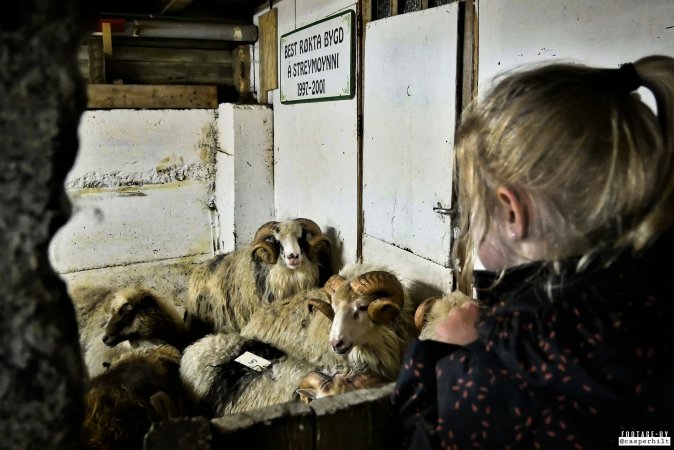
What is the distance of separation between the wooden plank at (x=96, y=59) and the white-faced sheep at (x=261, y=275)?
2.58 m

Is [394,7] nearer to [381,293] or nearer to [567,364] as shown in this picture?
[381,293]

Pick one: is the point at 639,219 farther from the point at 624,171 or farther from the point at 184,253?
the point at 184,253

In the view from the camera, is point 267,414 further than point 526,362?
Yes

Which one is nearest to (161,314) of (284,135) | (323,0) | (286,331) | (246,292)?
(246,292)

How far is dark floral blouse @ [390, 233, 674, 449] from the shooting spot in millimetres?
854

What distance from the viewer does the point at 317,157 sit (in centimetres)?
483

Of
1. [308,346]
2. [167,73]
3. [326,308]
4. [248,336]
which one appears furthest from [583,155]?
[167,73]

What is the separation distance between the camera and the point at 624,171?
0.89m

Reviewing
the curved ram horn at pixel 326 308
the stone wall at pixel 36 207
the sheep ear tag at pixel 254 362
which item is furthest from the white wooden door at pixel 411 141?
the stone wall at pixel 36 207

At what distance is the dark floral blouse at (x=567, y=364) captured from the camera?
0.85 meters

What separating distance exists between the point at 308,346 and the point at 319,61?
2256 millimetres

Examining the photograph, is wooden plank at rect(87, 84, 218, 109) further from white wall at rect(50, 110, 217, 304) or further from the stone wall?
the stone wall

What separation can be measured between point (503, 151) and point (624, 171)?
0.18 metres

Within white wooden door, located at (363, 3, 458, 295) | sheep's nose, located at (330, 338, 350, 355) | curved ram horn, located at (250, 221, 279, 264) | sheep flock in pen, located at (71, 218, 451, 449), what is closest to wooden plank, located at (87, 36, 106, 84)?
sheep flock in pen, located at (71, 218, 451, 449)
